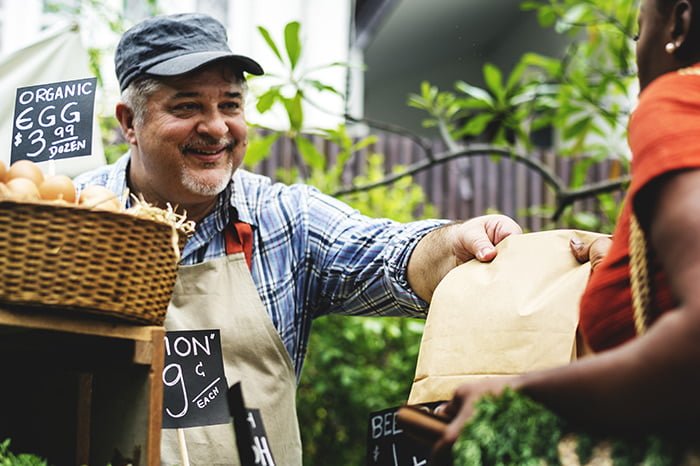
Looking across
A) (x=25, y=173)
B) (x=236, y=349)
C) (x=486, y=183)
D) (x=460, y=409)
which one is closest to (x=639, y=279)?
(x=460, y=409)

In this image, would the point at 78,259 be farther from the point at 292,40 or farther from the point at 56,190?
the point at 292,40

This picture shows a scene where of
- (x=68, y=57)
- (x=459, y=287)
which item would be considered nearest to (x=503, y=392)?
(x=459, y=287)

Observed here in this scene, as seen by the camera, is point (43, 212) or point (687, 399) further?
point (43, 212)

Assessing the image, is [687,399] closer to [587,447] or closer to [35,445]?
[587,447]

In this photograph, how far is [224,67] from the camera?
2553 millimetres

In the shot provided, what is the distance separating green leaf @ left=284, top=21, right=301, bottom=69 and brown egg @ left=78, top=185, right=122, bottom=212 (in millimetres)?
1578

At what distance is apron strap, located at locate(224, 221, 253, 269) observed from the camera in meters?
2.50

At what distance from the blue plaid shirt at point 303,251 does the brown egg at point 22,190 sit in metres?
0.79

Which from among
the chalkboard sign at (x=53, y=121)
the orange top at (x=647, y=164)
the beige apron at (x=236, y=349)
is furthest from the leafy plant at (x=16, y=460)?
the orange top at (x=647, y=164)

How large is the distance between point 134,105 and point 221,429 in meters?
0.91

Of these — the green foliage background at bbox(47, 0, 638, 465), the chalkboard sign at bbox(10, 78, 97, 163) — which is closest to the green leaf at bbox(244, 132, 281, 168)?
the green foliage background at bbox(47, 0, 638, 465)

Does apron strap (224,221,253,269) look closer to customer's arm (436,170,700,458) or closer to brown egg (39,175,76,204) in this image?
brown egg (39,175,76,204)

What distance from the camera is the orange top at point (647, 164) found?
106 centimetres

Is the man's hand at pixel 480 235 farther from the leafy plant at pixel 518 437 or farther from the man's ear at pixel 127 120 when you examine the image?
the man's ear at pixel 127 120
